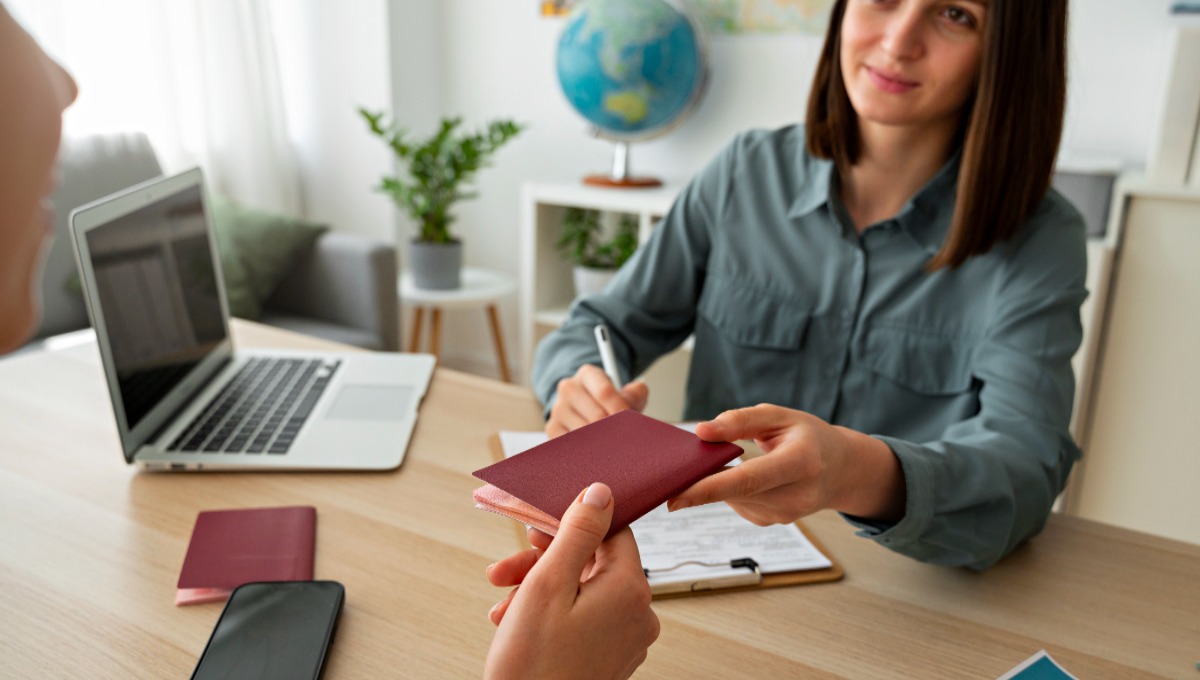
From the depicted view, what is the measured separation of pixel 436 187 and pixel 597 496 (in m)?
2.21

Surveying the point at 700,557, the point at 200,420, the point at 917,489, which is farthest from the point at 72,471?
the point at 917,489

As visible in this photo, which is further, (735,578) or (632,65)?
(632,65)

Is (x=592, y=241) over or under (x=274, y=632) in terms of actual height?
under

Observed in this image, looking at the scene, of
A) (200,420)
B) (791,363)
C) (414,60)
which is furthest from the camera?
(414,60)

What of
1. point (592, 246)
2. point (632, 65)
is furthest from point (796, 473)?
point (592, 246)

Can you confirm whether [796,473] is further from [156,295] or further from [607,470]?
[156,295]

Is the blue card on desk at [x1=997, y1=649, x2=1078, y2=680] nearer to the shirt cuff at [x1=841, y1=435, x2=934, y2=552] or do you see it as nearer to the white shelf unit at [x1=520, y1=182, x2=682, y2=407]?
the shirt cuff at [x1=841, y1=435, x2=934, y2=552]

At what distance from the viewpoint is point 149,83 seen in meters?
2.83

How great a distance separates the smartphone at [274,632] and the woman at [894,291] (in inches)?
12.8

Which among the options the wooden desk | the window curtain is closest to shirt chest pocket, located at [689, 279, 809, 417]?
the wooden desk

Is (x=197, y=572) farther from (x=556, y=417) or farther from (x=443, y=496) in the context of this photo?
(x=556, y=417)

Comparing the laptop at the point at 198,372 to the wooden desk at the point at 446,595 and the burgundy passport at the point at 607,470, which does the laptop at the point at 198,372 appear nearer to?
the wooden desk at the point at 446,595

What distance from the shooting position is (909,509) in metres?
0.79

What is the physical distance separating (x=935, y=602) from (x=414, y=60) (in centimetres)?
285
